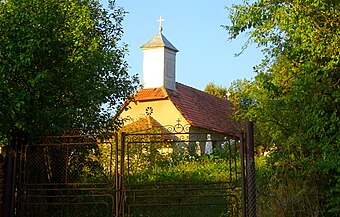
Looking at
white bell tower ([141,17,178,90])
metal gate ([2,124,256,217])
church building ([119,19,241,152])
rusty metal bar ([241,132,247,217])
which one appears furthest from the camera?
white bell tower ([141,17,178,90])

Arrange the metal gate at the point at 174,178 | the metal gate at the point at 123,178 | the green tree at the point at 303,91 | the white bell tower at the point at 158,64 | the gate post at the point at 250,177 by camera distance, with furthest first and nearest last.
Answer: the white bell tower at the point at 158,64 → the metal gate at the point at 174,178 → the green tree at the point at 303,91 → the metal gate at the point at 123,178 → the gate post at the point at 250,177

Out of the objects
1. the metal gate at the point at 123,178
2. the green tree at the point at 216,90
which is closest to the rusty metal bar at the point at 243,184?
the metal gate at the point at 123,178

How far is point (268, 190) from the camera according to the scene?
36.1ft

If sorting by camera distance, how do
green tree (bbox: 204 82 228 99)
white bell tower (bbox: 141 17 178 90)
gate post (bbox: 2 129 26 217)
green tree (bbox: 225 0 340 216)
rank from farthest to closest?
green tree (bbox: 204 82 228 99) → white bell tower (bbox: 141 17 178 90) → green tree (bbox: 225 0 340 216) → gate post (bbox: 2 129 26 217)

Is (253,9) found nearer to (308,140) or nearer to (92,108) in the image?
(308,140)

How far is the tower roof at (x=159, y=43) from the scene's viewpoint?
24.2m

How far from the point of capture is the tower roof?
2420cm

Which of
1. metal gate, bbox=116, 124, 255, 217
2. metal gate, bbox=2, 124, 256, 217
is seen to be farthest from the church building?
metal gate, bbox=116, 124, 255, 217

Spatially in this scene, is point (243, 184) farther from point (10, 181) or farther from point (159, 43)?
point (159, 43)

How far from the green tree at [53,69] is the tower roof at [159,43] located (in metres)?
11.5

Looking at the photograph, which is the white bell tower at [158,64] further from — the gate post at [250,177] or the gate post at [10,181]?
the gate post at [250,177]

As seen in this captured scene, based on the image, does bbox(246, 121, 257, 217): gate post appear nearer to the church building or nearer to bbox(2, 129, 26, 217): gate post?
bbox(2, 129, 26, 217): gate post

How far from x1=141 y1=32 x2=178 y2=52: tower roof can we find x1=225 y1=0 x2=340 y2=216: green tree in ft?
41.9

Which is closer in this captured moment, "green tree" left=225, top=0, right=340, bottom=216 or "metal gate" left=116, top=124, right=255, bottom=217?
"green tree" left=225, top=0, right=340, bottom=216
